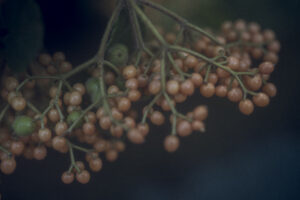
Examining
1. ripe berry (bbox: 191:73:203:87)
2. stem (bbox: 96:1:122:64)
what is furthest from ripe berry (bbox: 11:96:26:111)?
ripe berry (bbox: 191:73:203:87)

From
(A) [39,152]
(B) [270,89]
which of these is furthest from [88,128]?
(B) [270,89]

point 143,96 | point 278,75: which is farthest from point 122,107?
point 278,75

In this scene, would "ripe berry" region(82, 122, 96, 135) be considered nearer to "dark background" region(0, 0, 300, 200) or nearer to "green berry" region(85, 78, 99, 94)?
"green berry" region(85, 78, 99, 94)

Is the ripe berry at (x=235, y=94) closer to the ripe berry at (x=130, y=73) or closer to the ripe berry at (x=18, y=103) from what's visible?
the ripe berry at (x=130, y=73)

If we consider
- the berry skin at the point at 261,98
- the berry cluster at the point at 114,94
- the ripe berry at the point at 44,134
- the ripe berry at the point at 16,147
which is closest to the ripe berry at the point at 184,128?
the berry cluster at the point at 114,94

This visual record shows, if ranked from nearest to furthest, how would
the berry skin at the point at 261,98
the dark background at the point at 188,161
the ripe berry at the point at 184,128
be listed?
1. the ripe berry at the point at 184,128
2. the berry skin at the point at 261,98
3. the dark background at the point at 188,161

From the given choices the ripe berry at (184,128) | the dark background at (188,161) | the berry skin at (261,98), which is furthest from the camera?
the dark background at (188,161)

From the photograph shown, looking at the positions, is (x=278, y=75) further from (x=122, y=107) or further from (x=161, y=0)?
(x=122, y=107)
